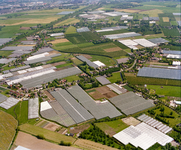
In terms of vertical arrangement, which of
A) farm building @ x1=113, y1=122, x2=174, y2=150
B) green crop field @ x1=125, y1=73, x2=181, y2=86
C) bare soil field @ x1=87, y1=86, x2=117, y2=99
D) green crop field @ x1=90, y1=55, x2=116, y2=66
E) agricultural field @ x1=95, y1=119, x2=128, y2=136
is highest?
green crop field @ x1=90, y1=55, x2=116, y2=66

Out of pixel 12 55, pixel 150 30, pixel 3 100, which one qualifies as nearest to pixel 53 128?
pixel 3 100

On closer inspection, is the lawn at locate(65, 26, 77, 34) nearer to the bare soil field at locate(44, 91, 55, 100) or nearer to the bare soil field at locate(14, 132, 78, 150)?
the bare soil field at locate(44, 91, 55, 100)

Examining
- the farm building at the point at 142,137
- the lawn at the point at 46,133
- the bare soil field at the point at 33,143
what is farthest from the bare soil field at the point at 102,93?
the bare soil field at the point at 33,143

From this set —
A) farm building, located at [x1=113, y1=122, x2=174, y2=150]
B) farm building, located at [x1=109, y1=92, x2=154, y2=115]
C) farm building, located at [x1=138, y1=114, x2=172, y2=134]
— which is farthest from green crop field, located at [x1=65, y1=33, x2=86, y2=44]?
farm building, located at [x1=113, y1=122, x2=174, y2=150]

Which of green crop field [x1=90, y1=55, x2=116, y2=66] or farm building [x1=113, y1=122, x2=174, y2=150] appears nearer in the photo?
farm building [x1=113, y1=122, x2=174, y2=150]

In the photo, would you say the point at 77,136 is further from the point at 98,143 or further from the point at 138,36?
the point at 138,36

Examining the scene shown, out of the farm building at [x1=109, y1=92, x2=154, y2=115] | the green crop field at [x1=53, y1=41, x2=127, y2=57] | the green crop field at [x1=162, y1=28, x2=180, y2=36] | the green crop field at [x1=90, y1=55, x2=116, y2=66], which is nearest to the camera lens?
the farm building at [x1=109, y1=92, x2=154, y2=115]

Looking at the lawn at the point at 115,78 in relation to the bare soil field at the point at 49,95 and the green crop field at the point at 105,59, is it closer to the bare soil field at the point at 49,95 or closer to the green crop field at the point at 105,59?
the green crop field at the point at 105,59

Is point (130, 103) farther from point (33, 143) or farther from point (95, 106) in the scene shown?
point (33, 143)
